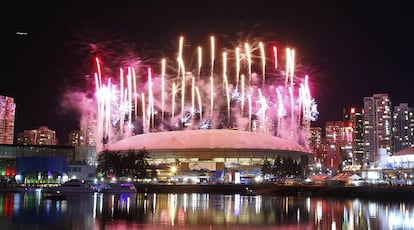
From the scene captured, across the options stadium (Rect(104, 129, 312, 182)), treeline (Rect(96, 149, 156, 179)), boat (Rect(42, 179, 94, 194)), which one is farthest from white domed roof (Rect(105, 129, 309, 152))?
boat (Rect(42, 179, 94, 194))

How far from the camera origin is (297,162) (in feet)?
408

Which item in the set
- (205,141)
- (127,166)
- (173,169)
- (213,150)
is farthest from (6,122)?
(213,150)

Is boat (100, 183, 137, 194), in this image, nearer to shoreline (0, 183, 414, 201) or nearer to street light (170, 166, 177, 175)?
shoreline (0, 183, 414, 201)

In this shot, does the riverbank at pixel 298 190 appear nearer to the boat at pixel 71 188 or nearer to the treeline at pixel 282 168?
the boat at pixel 71 188

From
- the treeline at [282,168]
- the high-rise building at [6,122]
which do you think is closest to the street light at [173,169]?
the treeline at [282,168]

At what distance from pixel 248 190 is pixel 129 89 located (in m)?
28.0

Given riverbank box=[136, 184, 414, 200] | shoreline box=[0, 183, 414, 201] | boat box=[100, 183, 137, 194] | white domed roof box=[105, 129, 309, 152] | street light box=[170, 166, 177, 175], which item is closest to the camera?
shoreline box=[0, 183, 414, 201]

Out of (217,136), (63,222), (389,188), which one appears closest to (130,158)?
(217,136)

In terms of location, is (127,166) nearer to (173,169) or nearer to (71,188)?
(173,169)

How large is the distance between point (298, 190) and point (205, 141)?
123 ft

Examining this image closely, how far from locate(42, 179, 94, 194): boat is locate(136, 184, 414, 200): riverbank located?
13.0 m

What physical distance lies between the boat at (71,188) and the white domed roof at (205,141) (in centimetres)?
3860

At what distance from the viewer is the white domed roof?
120562 mm

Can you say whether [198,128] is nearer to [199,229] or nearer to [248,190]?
Result: [248,190]
